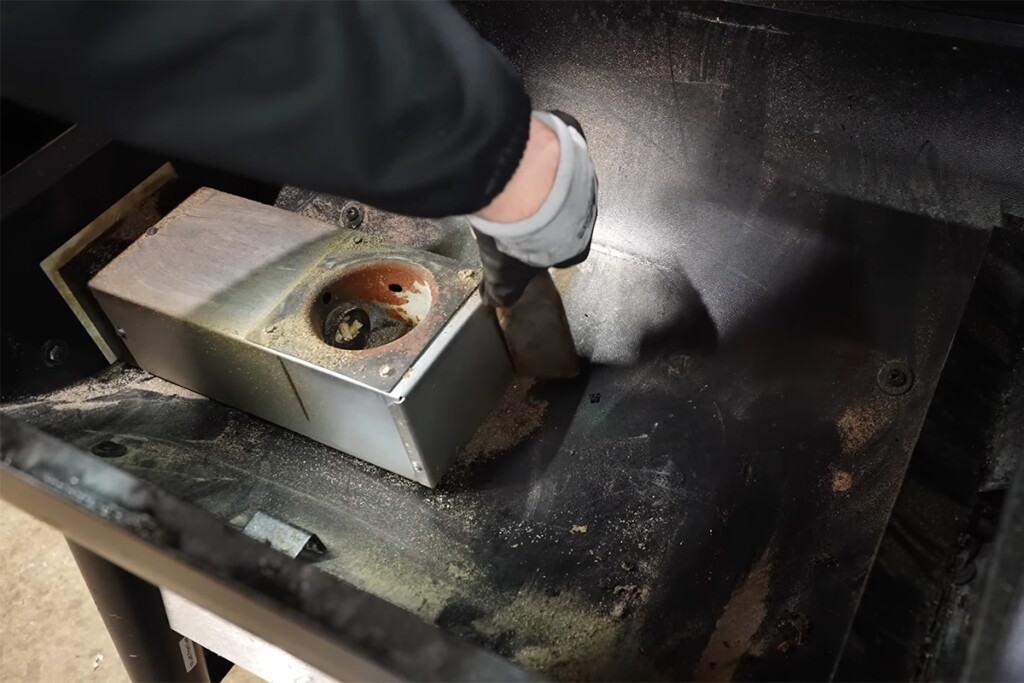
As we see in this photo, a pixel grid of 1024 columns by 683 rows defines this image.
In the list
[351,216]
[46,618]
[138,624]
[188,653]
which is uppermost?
[351,216]

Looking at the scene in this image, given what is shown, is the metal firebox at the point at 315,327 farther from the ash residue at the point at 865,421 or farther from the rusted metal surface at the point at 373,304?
the ash residue at the point at 865,421

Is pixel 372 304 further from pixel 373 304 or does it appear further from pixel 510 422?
pixel 510 422

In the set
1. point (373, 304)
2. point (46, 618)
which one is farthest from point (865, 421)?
point (46, 618)

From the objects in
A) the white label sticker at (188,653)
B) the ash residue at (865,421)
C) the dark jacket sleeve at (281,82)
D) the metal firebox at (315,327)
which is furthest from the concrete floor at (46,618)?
the dark jacket sleeve at (281,82)

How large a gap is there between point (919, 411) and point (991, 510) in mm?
268

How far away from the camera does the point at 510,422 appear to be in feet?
3.31

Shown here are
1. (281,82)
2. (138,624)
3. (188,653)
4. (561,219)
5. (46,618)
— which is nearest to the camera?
(281,82)

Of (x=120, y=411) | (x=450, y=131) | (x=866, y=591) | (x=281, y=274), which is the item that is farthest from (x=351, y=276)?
(x=866, y=591)

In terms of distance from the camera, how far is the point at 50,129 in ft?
3.24

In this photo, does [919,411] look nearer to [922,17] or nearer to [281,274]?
[922,17]

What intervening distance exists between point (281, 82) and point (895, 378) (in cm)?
73

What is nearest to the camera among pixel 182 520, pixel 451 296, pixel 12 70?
pixel 12 70

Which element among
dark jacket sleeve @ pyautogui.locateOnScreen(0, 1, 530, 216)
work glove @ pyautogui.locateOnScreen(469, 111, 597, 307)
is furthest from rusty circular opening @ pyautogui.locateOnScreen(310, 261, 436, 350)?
dark jacket sleeve @ pyautogui.locateOnScreen(0, 1, 530, 216)

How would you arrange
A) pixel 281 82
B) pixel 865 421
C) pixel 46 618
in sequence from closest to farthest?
pixel 281 82, pixel 865 421, pixel 46 618
